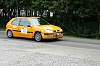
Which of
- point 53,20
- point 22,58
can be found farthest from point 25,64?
point 53,20

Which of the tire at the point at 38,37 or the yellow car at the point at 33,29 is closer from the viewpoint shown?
the yellow car at the point at 33,29

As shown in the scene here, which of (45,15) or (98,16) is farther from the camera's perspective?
(45,15)

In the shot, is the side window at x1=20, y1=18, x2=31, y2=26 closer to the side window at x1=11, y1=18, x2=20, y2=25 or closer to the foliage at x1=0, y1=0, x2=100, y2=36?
the side window at x1=11, y1=18, x2=20, y2=25

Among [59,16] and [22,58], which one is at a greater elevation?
[59,16]

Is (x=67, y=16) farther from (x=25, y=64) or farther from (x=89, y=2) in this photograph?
(x=25, y=64)

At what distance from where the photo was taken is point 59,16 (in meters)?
20.9

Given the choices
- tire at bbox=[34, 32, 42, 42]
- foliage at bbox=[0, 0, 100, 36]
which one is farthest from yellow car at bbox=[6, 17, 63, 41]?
foliage at bbox=[0, 0, 100, 36]

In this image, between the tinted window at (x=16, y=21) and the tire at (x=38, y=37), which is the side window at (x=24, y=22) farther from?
the tire at (x=38, y=37)

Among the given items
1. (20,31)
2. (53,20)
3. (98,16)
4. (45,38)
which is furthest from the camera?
(53,20)

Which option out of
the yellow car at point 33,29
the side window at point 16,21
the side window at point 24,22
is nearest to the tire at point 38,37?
the yellow car at point 33,29

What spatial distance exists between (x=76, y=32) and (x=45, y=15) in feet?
20.2

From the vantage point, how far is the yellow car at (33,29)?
1402 cm

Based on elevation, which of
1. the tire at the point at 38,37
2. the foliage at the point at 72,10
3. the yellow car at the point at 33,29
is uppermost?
the foliage at the point at 72,10

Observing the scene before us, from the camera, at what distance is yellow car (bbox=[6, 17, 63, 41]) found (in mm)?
14023
